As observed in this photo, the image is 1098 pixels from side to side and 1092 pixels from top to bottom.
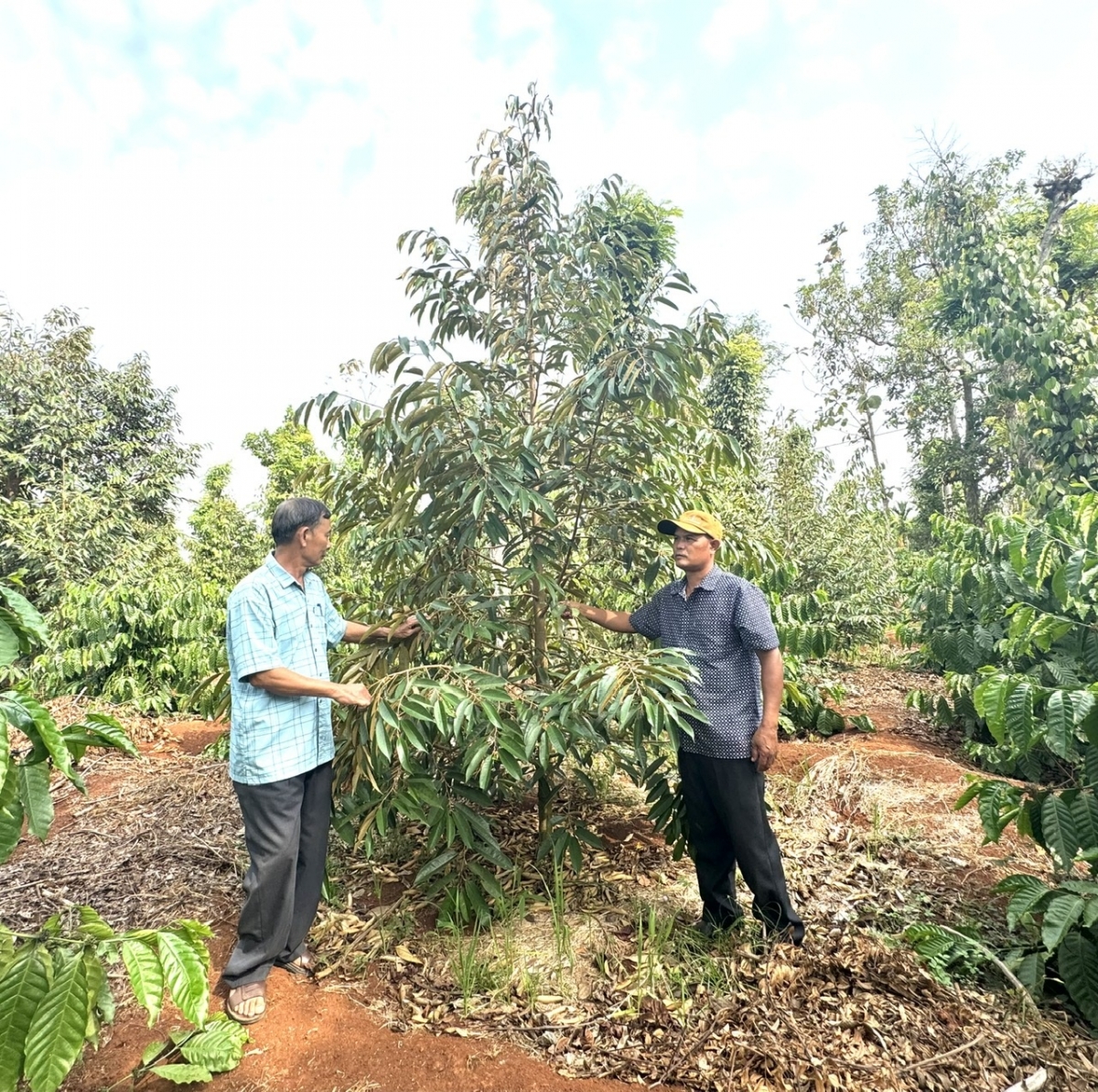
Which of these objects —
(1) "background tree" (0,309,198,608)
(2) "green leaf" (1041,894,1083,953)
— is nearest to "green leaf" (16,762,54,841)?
(2) "green leaf" (1041,894,1083,953)

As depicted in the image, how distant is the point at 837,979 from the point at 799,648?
2.89m

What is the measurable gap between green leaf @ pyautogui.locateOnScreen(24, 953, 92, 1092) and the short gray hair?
1452mm

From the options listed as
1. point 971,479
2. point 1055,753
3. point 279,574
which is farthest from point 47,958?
point 971,479

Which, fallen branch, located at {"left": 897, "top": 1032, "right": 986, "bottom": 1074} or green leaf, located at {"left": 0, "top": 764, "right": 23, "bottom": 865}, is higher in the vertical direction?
green leaf, located at {"left": 0, "top": 764, "right": 23, "bottom": 865}

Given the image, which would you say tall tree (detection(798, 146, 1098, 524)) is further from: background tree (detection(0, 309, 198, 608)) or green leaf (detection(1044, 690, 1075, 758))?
background tree (detection(0, 309, 198, 608))

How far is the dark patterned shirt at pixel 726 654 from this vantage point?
249 centimetres

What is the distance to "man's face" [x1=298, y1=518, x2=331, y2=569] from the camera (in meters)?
2.46

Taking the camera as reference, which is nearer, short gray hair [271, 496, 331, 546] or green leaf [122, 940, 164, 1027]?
green leaf [122, 940, 164, 1027]

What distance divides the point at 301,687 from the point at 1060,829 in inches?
96.4

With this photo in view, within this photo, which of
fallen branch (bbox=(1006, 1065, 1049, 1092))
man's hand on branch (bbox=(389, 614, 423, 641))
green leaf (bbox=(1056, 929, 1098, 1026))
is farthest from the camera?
man's hand on branch (bbox=(389, 614, 423, 641))

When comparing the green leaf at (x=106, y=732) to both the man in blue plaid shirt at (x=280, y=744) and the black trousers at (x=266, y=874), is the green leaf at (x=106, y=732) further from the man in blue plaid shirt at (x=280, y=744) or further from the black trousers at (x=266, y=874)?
the black trousers at (x=266, y=874)

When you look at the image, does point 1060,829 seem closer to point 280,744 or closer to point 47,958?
point 280,744

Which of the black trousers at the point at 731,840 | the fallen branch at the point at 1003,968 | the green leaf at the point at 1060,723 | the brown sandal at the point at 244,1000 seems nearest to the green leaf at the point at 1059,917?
the fallen branch at the point at 1003,968

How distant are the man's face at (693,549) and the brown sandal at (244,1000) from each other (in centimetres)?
206
